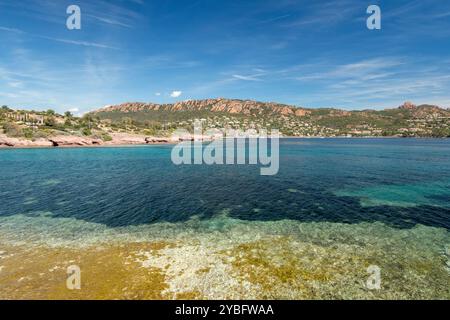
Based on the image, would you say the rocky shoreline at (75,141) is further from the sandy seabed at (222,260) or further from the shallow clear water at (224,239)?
the sandy seabed at (222,260)

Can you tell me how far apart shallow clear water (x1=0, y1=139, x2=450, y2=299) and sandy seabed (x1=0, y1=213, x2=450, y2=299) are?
0.08 m

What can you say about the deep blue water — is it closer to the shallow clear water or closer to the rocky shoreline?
the shallow clear water

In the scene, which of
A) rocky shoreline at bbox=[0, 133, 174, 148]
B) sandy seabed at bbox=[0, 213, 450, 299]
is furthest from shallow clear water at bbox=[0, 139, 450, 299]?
rocky shoreline at bbox=[0, 133, 174, 148]

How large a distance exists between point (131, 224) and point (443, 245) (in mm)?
27655

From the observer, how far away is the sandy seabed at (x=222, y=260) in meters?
13.5

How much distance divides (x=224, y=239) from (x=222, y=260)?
12.5 ft

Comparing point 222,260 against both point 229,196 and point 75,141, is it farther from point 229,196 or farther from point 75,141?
point 75,141

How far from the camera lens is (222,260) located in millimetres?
16844

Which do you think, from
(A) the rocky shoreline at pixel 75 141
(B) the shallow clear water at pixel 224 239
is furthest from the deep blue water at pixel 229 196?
(A) the rocky shoreline at pixel 75 141

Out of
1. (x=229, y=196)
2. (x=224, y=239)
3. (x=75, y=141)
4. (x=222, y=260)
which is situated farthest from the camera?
(x=75, y=141)

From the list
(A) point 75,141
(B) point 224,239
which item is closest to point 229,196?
(B) point 224,239

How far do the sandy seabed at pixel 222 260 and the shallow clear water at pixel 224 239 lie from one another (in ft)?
0.27

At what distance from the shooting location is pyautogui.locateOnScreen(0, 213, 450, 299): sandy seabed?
13.5 metres

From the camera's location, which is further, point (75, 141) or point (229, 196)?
point (75, 141)
